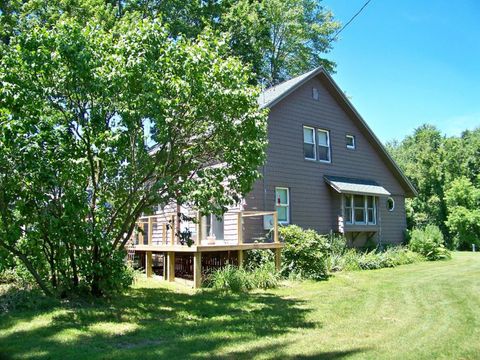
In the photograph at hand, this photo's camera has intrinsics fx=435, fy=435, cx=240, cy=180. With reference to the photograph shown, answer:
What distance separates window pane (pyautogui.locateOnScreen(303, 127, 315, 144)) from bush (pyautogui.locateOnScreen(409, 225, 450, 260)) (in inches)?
269

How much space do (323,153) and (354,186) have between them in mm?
1955

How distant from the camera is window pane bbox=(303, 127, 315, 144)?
60.0 ft

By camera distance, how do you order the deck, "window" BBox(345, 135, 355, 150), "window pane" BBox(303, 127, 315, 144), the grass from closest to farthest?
the grass < the deck < "window pane" BBox(303, 127, 315, 144) < "window" BBox(345, 135, 355, 150)

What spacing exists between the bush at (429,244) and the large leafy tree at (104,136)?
12.8 meters

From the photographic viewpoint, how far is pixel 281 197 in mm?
16797

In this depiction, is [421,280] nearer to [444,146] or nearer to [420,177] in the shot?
[420,177]

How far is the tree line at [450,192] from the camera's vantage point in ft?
96.0

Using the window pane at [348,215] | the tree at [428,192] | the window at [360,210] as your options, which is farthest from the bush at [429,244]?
the tree at [428,192]

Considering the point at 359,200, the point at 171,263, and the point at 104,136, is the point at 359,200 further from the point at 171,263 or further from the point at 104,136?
the point at 104,136

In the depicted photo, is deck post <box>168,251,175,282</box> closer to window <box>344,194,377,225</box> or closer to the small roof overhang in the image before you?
the small roof overhang

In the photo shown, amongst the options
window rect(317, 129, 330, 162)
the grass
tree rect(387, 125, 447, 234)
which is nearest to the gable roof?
window rect(317, 129, 330, 162)

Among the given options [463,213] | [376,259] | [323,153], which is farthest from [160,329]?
[463,213]

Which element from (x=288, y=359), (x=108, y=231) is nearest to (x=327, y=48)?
(x=108, y=231)

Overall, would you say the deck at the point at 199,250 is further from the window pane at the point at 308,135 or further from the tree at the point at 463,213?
the tree at the point at 463,213
